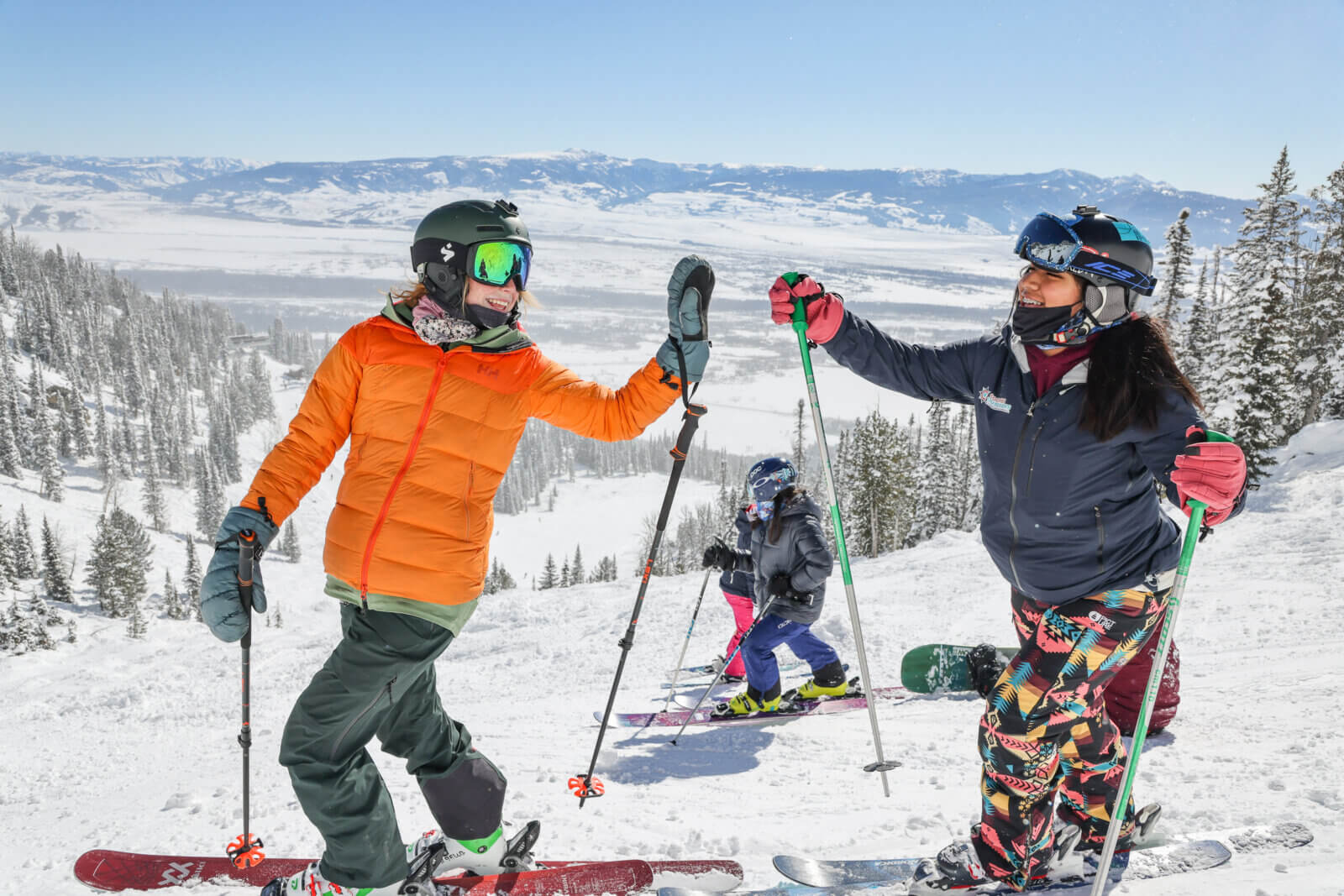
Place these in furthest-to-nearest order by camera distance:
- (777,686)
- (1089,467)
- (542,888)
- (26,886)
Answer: (777,686), (26,886), (542,888), (1089,467)

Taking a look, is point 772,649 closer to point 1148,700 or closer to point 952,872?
point 952,872

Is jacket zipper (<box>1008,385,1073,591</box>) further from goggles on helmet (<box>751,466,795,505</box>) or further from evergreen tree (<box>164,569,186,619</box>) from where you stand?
evergreen tree (<box>164,569,186,619</box>)

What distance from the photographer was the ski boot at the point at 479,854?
355 centimetres

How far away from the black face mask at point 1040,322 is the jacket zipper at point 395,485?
2430 millimetres

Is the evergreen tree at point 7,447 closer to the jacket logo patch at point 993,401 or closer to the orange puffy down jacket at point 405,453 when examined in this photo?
the orange puffy down jacket at point 405,453

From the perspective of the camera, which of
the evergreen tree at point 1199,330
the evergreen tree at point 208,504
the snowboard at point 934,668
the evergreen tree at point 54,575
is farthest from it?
the evergreen tree at point 208,504

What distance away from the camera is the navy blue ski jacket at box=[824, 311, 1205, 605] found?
2879 millimetres

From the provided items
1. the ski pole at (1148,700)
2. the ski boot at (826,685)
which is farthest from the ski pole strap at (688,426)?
the ski boot at (826,685)

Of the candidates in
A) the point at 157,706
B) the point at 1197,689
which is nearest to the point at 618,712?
the point at 1197,689

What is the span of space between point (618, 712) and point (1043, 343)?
5.74 metres

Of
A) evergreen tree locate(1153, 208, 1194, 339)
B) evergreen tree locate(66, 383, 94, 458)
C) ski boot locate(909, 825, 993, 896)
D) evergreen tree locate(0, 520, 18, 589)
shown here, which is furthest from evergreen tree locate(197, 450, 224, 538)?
ski boot locate(909, 825, 993, 896)

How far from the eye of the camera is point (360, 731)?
119 inches

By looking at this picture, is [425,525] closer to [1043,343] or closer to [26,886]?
[1043,343]

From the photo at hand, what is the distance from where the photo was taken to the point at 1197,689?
6051 millimetres
